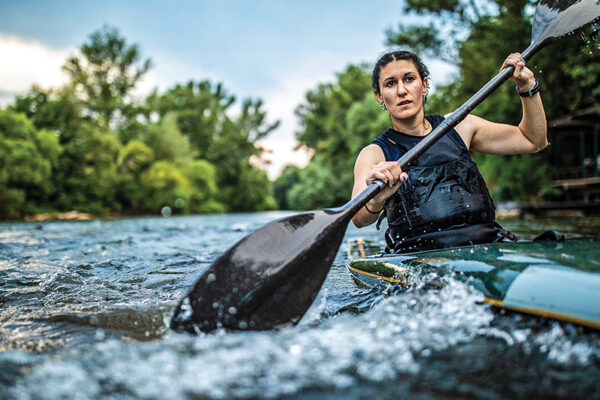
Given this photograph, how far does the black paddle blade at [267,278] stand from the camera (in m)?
1.75

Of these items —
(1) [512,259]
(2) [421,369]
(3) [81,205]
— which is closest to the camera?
(2) [421,369]

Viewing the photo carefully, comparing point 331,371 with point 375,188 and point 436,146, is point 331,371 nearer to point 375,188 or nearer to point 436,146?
point 375,188

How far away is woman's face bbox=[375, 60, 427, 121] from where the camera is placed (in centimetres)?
251

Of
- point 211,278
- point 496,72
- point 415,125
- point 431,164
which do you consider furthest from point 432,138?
point 496,72

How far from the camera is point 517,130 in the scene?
2.63 meters

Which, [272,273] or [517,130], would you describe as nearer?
[272,273]

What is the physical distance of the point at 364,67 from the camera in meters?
34.6

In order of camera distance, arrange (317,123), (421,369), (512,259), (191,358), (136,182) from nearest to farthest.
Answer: (421,369) → (191,358) → (512,259) → (136,182) → (317,123)

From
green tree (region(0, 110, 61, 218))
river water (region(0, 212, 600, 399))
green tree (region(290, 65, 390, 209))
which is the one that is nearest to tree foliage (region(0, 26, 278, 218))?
green tree (region(0, 110, 61, 218))

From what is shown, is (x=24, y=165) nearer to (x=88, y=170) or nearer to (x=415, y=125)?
(x=88, y=170)

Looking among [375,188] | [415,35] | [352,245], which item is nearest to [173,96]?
[415,35]

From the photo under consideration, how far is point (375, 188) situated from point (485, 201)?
0.80m

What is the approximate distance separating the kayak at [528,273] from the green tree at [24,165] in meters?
24.5

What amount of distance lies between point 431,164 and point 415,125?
0.96 feet
